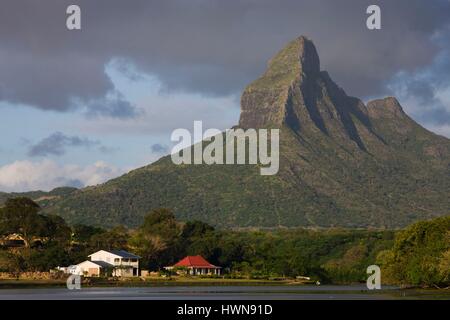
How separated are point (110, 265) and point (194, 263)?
12820mm

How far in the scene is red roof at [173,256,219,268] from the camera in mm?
127875

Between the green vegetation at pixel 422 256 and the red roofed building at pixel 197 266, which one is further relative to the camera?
the red roofed building at pixel 197 266

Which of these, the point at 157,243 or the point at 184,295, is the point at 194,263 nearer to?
the point at 157,243

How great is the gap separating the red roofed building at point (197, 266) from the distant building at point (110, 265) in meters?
5.74

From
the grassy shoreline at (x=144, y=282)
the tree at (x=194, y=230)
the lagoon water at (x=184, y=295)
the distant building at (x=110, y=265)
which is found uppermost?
the tree at (x=194, y=230)

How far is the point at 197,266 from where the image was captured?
5027 inches

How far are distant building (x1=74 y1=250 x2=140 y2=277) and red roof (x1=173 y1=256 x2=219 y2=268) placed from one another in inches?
234

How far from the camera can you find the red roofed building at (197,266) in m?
126

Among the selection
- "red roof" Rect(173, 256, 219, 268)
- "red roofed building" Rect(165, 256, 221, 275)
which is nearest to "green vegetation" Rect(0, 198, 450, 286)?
"red roofed building" Rect(165, 256, 221, 275)

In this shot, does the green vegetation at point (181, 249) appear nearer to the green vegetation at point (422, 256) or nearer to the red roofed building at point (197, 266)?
the green vegetation at point (422, 256)

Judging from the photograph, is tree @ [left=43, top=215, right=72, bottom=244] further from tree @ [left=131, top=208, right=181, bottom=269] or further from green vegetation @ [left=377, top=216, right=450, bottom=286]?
green vegetation @ [left=377, top=216, right=450, bottom=286]

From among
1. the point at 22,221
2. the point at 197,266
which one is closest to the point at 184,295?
the point at 197,266

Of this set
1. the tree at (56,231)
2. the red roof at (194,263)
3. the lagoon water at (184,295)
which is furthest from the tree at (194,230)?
the lagoon water at (184,295)
